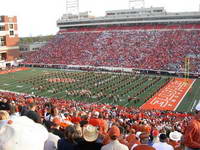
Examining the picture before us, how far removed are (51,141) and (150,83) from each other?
87.2 feet

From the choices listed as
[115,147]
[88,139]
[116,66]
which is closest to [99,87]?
[116,66]

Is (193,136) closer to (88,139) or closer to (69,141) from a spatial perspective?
(88,139)

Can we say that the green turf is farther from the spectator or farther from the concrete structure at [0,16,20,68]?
the spectator

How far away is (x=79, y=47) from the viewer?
51.8 metres

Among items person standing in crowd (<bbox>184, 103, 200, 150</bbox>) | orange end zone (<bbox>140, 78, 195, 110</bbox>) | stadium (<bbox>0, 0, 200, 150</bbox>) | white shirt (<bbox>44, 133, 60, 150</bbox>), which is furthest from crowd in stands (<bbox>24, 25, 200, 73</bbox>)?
white shirt (<bbox>44, 133, 60, 150</bbox>)

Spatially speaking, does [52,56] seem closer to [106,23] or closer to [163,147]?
[106,23]

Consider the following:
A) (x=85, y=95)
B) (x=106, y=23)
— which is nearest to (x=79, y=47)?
(x=106, y=23)

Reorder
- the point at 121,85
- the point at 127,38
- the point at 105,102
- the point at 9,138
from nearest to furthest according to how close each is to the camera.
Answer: the point at 9,138 → the point at 105,102 → the point at 121,85 → the point at 127,38

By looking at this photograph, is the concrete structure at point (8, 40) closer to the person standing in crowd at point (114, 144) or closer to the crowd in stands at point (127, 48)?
the crowd in stands at point (127, 48)

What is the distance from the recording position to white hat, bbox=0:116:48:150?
2.53 metres

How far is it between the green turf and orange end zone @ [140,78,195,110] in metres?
0.60

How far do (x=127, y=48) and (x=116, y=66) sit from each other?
23.2ft

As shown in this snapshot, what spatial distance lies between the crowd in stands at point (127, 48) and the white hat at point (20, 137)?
34.7 m

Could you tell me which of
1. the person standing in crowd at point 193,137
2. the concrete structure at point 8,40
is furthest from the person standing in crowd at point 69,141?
the concrete structure at point 8,40
